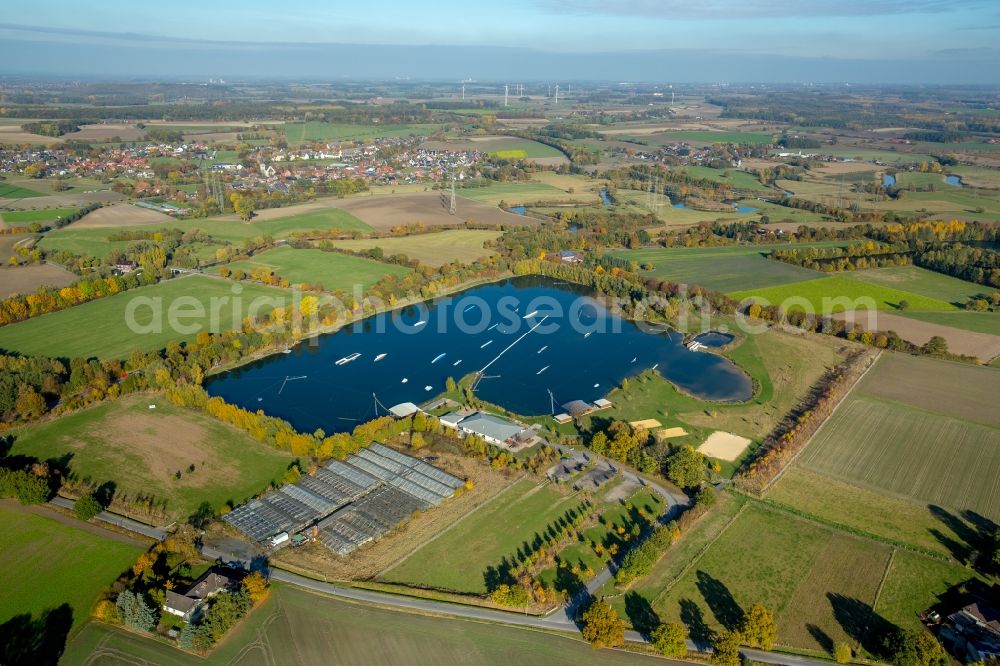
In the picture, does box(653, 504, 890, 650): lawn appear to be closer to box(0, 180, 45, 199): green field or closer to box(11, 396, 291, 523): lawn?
box(11, 396, 291, 523): lawn

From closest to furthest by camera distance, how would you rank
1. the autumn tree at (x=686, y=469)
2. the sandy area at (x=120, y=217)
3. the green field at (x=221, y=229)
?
the autumn tree at (x=686, y=469) < the green field at (x=221, y=229) < the sandy area at (x=120, y=217)

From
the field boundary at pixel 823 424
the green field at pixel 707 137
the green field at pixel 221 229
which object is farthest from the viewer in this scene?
the green field at pixel 707 137

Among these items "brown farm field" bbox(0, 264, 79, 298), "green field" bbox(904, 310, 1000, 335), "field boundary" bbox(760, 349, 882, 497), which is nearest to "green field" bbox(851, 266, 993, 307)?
"green field" bbox(904, 310, 1000, 335)

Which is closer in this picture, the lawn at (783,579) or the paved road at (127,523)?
the lawn at (783,579)

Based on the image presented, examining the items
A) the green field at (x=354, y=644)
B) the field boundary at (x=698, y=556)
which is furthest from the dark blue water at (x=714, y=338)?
the green field at (x=354, y=644)

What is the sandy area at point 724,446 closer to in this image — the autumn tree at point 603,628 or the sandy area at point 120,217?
the autumn tree at point 603,628

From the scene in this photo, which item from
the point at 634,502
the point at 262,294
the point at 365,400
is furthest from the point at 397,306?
the point at 634,502

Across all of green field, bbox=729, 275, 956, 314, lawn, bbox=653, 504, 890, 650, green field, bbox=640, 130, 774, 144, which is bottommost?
lawn, bbox=653, 504, 890, 650
